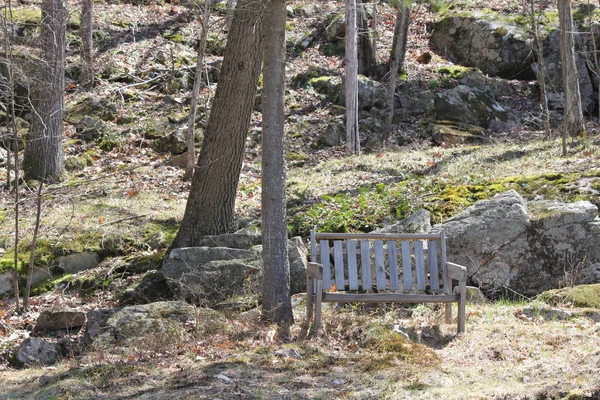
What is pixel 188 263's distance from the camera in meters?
8.77

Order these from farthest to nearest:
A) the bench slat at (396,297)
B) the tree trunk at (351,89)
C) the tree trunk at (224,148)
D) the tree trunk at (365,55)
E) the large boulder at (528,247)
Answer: the tree trunk at (365,55)
the tree trunk at (351,89)
the tree trunk at (224,148)
the large boulder at (528,247)
the bench slat at (396,297)

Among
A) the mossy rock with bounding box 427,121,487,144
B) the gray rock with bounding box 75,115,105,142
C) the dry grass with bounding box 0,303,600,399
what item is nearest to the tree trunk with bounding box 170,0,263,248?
the dry grass with bounding box 0,303,600,399

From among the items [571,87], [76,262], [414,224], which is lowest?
[76,262]

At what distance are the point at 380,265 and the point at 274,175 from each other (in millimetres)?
1554

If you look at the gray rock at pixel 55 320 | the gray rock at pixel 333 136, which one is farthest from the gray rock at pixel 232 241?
the gray rock at pixel 333 136

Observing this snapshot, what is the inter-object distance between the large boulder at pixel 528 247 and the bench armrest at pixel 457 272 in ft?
4.61

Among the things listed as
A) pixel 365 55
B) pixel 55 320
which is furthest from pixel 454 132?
pixel 55 320

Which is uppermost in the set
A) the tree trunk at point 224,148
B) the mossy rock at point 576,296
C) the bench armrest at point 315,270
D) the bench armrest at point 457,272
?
the tree trunk at point 224,148

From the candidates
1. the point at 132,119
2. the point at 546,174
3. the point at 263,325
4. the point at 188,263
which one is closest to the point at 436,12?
the point at 132,119

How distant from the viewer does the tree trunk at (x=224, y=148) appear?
9.40 meters

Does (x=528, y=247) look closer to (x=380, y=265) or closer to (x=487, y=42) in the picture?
(x=380, y=265)

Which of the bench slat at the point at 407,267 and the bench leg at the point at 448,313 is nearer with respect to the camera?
the bench leg at the point at 448,313

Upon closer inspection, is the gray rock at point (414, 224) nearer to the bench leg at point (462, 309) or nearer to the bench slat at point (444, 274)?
the bench slat at point (444, 274)

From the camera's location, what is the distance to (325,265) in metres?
7.18
